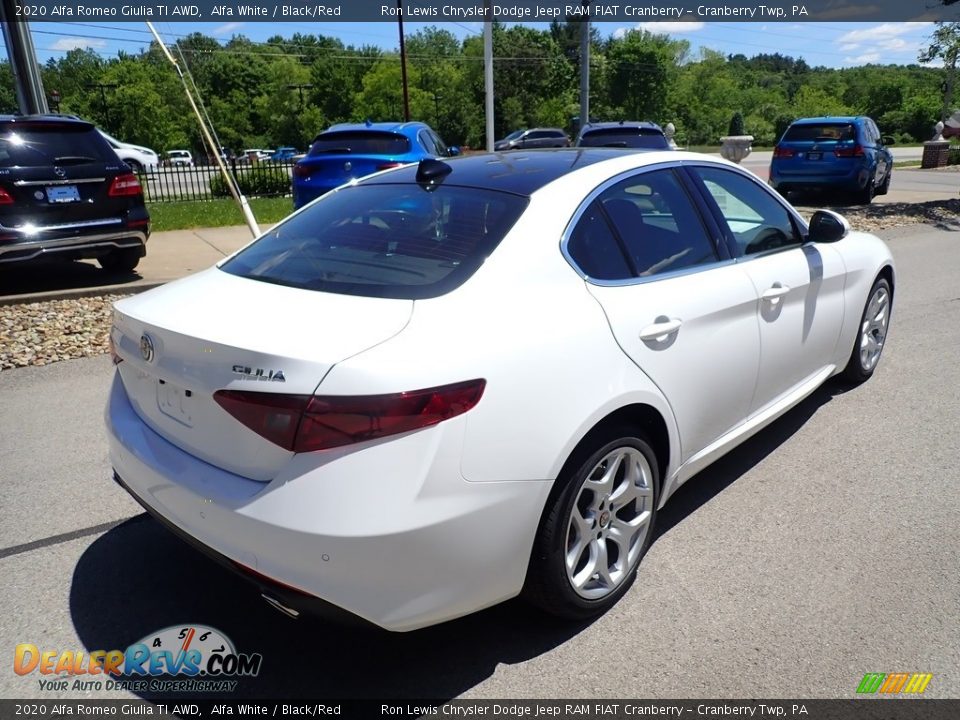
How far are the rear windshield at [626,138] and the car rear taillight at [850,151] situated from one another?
4.06m

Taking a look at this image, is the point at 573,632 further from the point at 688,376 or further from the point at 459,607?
the point at 688,376

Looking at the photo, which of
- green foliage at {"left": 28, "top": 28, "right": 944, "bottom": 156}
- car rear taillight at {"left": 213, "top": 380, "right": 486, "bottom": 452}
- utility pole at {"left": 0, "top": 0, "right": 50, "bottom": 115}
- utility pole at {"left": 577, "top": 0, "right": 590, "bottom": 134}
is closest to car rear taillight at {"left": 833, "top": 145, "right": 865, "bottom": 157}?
utility pole at {"left": 577, "top": 0, "right": 590, "bottom": 134}

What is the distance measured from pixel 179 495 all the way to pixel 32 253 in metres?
6.17

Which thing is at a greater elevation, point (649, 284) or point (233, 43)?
point (233, 43)

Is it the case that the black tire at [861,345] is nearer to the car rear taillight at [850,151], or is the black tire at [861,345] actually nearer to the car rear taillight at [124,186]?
the car rear taillight at [124,186]

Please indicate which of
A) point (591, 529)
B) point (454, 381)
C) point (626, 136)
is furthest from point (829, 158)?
point (454, 381)

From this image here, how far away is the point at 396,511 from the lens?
200 cm

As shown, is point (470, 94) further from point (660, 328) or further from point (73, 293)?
point (660, 328)

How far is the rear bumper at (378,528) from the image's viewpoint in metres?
2.00

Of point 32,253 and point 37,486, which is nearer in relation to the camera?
point 37,486

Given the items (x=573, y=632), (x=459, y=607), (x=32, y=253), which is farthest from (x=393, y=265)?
(x=32, y=253)

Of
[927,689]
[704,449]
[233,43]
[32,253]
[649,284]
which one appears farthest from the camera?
[233,43]

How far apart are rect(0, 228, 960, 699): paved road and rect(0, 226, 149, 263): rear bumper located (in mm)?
3618

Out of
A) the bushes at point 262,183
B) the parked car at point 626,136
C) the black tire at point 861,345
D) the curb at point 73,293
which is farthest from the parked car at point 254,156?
the black tire at point 861,345
